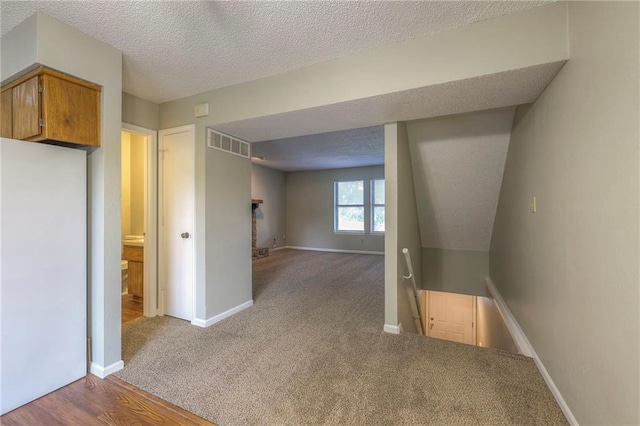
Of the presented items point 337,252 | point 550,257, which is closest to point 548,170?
point 550,257

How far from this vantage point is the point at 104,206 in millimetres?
2055

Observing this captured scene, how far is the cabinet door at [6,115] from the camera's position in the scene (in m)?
1.94

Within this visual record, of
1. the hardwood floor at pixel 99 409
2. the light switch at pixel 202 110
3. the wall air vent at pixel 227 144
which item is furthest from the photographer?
the wall air vent at pixel 227 144

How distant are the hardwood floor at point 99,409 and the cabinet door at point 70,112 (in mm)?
1701

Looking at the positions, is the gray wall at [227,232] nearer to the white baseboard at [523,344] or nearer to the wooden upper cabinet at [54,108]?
the wooden upper cabinet at [54,108]

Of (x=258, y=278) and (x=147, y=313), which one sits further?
(x=258, y=278)

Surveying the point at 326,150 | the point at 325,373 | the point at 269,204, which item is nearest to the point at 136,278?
the point at 325,373

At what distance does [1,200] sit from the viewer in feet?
5.43

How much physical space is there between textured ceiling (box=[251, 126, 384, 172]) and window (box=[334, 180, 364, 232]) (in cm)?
67

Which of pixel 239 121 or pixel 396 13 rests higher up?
pixel 396 13

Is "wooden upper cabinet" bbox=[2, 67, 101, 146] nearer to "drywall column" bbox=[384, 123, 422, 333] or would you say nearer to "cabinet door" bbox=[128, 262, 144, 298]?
"cabinet door" bbox=[128, 262, 144, 298]

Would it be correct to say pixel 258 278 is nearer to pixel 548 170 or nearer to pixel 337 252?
pixel 337 252

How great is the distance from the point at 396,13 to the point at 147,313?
12.2 ft

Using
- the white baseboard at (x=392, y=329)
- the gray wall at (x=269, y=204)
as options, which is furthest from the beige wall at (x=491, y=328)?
the gray wall at (x=269, y=204)
